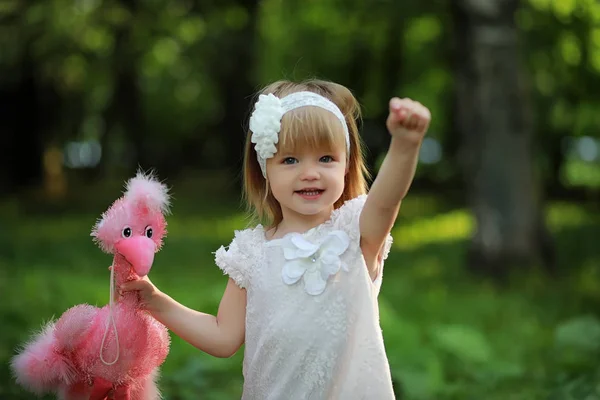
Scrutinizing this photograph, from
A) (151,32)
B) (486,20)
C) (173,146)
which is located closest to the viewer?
(486,20)

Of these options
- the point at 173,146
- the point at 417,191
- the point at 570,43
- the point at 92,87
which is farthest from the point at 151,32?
the point at 173,146

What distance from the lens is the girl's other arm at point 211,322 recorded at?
8.86ft

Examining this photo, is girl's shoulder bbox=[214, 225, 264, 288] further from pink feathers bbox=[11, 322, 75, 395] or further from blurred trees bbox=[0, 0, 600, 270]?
blurred trees bbox=[0, 0, 600, 270]

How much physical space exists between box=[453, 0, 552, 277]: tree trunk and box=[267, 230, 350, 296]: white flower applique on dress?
6.62m

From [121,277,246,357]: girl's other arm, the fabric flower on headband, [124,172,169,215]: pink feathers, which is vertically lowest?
[121,277,246,357]: girl's other arm

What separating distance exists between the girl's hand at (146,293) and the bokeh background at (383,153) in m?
0.82

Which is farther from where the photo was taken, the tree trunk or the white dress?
the tree trunk

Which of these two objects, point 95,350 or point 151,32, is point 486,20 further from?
point 151,32

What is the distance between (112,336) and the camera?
260cm

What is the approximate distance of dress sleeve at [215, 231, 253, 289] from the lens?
2.65m

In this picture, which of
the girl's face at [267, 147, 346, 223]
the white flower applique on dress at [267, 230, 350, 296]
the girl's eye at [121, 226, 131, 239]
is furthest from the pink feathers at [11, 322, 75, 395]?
the girl's face at [267, 147, 346, 223]

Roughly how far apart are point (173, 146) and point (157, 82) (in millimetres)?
5717

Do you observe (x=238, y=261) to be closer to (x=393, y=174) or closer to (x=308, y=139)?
(x=308, y=139)

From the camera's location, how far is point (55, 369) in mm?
2574
